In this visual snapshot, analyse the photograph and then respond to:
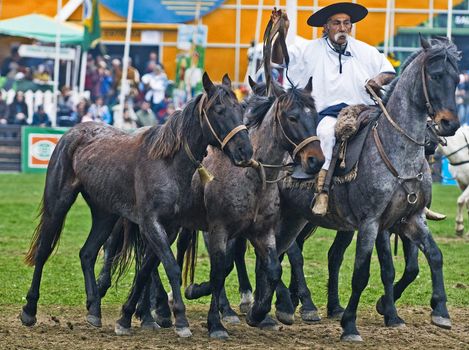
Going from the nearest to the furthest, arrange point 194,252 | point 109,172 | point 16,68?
point 109,172 < point 194,252 < point 16,68

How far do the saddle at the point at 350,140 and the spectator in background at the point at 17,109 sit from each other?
69.8 ft

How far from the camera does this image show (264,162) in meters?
10.1

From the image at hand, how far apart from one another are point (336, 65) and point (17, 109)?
2097 cm

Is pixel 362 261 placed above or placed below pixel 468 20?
below

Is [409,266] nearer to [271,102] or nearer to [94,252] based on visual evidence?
[271,102]

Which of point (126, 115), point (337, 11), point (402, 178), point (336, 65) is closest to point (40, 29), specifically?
point (126, 115)

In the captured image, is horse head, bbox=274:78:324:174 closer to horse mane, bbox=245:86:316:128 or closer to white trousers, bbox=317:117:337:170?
horse mane, bbox=245:86:316:128

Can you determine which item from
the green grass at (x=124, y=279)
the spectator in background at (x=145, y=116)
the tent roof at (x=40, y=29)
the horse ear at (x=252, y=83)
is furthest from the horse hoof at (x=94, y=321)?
the tent roof at (x=40, y=29)

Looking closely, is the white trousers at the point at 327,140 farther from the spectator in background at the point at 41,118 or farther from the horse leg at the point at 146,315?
the spectator in background at the point at 41,118

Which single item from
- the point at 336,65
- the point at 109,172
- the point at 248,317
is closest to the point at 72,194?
the point at 109,172

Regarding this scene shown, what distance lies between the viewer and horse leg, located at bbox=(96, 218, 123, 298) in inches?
441

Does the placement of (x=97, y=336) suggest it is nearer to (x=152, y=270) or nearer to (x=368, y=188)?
(x=152, y=270)

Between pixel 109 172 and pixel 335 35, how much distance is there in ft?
8.07

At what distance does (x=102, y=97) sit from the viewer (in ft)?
102
